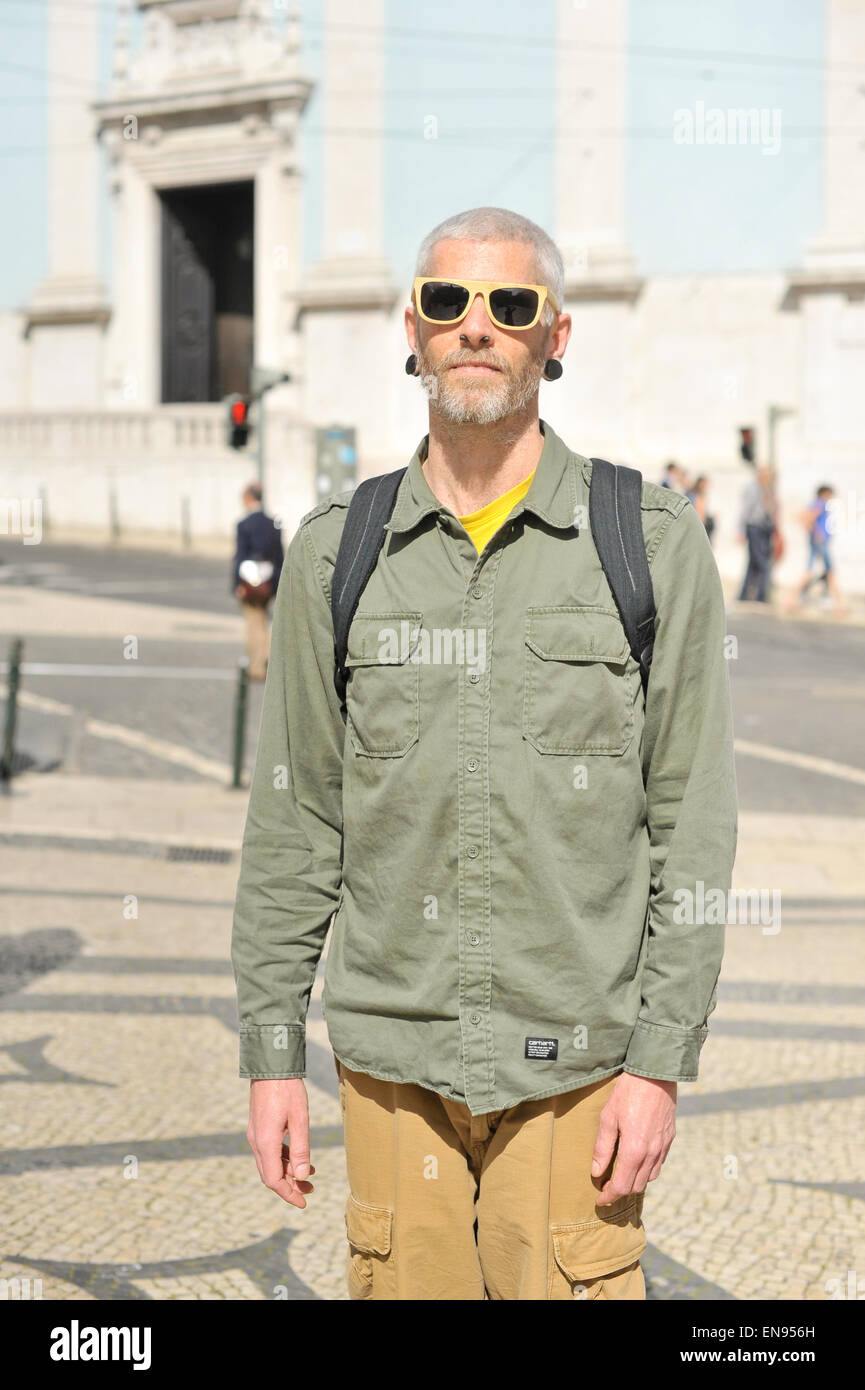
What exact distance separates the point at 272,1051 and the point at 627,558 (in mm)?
890

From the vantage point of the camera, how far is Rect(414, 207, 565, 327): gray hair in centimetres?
255

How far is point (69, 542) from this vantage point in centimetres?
3144

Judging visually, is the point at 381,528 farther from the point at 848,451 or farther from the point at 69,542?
the point at 69,542

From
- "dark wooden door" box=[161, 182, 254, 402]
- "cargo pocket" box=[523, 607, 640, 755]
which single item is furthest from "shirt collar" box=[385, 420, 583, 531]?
"dark wooden door" box=[161, 182, 254, 402]

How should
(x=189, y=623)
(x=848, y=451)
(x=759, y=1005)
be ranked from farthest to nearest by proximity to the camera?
(x=848, y=451) → (x=189, y=623) → (x=759, y=1005)

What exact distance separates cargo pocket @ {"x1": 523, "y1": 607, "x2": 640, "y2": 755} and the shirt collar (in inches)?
6.0

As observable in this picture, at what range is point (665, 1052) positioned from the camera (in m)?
2.46

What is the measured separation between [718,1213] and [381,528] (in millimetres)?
2350

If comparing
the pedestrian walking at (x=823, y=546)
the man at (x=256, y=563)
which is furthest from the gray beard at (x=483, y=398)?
the pedestrian walking at (x=823, y=546)

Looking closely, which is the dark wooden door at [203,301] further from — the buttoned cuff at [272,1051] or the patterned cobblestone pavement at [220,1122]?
the buttoned cuff at [272,1051]

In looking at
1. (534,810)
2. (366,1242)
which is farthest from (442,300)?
(366,1242)

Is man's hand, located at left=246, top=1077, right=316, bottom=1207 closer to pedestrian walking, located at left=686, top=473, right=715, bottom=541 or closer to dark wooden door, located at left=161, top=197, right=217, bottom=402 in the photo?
pedestrian walking, located at left=686, top=473, right=715, bottom=541

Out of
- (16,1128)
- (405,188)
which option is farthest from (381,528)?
(405,188)

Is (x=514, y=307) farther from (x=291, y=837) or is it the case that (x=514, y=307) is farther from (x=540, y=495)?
(x=291, y=837)
